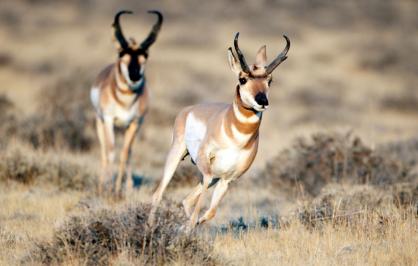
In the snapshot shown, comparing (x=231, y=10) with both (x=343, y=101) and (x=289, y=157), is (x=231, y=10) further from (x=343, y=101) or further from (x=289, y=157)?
(x=289, y=157)

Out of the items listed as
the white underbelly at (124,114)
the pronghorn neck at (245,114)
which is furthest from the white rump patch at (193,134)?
the white underbelly at (124,114)

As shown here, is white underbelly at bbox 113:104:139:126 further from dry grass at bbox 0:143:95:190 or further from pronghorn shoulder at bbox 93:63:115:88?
dry grass at bbox 0:143:95:190

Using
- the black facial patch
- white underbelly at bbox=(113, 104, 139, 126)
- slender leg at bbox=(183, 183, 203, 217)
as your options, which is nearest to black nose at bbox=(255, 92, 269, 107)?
slender leg at bbox=(183, 183, 203, 217)

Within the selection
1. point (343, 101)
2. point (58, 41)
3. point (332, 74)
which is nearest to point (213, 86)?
A: point (343, 101)

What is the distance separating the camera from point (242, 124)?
7203mm

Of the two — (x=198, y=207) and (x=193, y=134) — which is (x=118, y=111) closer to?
(x=193, y=134)

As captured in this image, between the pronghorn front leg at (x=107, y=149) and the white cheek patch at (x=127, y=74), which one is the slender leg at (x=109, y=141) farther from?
the white cheek patch at (x=127, y=74)

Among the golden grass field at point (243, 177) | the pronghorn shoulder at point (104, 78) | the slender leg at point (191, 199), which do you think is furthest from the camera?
the pronghorn shoulder at point (104, 78)

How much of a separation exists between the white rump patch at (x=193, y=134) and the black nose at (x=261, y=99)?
1.09m

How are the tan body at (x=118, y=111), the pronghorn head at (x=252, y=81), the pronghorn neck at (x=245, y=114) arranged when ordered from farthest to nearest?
the tan body at (x=118, y=111)
the pronghorn neck at (x=245, y=114)
the pronghorn head at (x=252, y=81)

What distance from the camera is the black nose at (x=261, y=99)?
22.1 feet

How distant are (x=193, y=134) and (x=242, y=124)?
941mm

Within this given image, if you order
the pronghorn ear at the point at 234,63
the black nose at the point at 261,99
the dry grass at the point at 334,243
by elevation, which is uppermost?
the pronghorn ear at the point at 234,63

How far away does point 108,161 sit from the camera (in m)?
11.9
